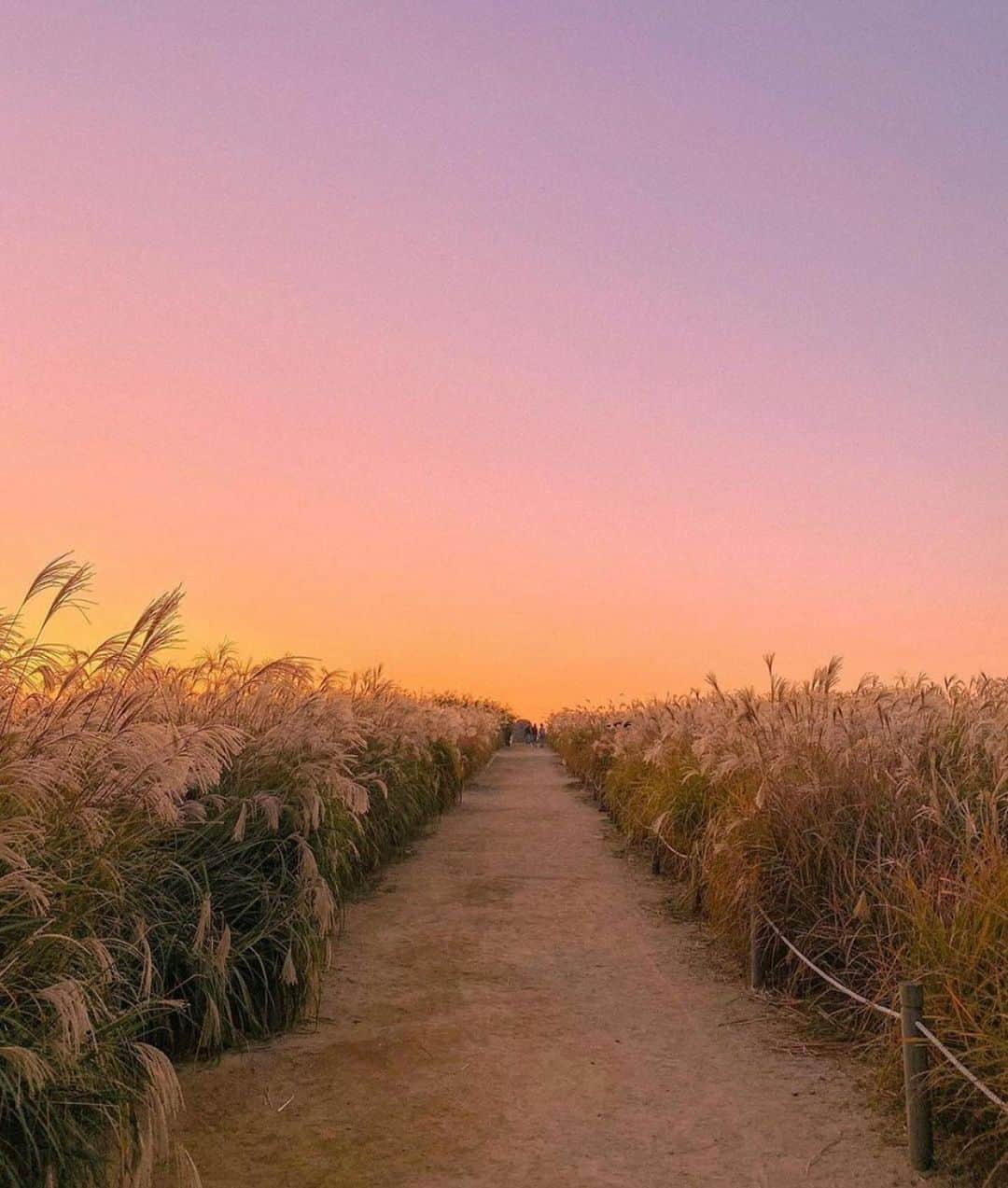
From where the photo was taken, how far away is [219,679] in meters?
9.83

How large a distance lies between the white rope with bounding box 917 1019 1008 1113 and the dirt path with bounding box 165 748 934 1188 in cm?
53

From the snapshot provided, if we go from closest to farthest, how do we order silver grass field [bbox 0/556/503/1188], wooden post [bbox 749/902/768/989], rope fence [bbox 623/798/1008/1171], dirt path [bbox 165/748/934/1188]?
silver grass field [bbox 0/556/503/1188]
rope fence [bbox 623/798/1008/1171]
dirt path [bbox 165/748/934/1188]
wooden post [bbox 749/902/768/989]

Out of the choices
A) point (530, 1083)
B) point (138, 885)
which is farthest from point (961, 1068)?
point (138, 885)

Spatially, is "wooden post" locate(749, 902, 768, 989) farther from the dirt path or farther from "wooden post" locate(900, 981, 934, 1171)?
"wooden post" locate(900, 981, 934, 1171)

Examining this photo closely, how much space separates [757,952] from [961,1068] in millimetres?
3148

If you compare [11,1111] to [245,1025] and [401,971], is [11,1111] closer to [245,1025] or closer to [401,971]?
[245,1025]

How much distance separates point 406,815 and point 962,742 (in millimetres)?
7736

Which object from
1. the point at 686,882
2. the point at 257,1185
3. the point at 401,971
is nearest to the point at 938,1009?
the point at 257,1185

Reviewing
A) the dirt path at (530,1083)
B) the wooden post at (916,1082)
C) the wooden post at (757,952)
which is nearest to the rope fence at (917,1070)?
the wooden post at (916,1082)

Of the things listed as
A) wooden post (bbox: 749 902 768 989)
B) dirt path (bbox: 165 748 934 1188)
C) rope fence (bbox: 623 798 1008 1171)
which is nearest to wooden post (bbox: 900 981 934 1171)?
rope fence (bbox: 623 798 1008 1171)

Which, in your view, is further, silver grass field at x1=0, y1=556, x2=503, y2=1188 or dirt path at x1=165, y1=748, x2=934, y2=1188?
dirt path at x1=165, y1=748, x2=934, y2=1188

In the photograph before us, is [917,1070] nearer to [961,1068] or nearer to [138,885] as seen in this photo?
[961,1068]

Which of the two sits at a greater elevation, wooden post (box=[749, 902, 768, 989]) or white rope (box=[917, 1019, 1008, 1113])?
white rope (box=[917, 1019, 1008, 1113])

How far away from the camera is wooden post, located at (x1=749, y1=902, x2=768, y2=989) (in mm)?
7566
